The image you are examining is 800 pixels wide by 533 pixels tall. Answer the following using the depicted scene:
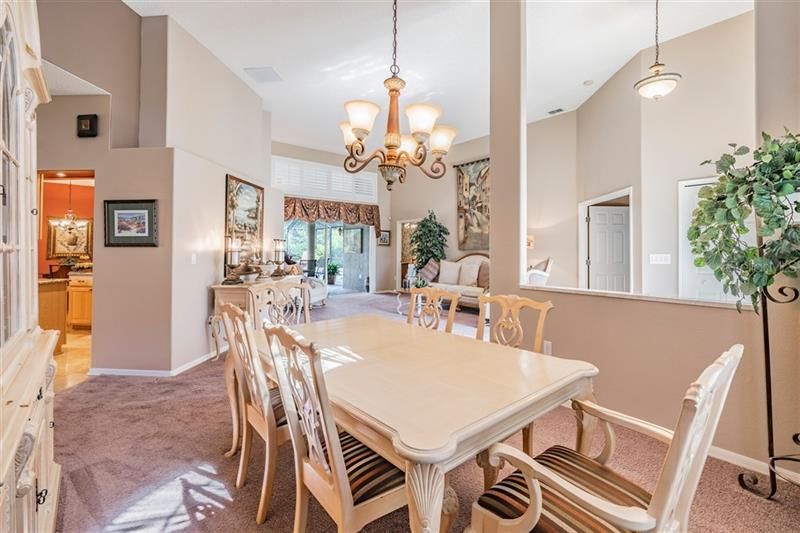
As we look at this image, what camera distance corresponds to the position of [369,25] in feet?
12.3

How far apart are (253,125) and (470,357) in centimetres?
503

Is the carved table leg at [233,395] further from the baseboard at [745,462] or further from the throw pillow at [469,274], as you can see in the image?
the throw pillow at [469,274]

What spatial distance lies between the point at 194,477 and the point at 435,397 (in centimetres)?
160

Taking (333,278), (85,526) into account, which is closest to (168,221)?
(85,526)

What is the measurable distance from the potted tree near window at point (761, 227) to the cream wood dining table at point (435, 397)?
0.99 m

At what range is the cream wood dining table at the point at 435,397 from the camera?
99 centimetres

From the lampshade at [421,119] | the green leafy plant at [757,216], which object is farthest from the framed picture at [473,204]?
the green leafy plant at [757,216]

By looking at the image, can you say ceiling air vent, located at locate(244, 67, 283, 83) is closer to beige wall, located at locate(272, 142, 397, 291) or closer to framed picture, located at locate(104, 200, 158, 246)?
framed picture, located at locate(104, 200, 158, 246)

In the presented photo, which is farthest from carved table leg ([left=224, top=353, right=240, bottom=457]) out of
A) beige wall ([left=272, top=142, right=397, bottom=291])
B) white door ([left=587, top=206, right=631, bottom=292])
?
beige wall ([left=272, top=142, right=397, bottom=291])

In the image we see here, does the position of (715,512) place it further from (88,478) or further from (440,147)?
(88,478)

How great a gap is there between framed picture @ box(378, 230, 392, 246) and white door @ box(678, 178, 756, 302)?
6.53 metres

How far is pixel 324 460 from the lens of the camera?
1.21 metres

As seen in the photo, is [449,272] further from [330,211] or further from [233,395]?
[233,395]

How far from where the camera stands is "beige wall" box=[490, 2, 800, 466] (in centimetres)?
193
